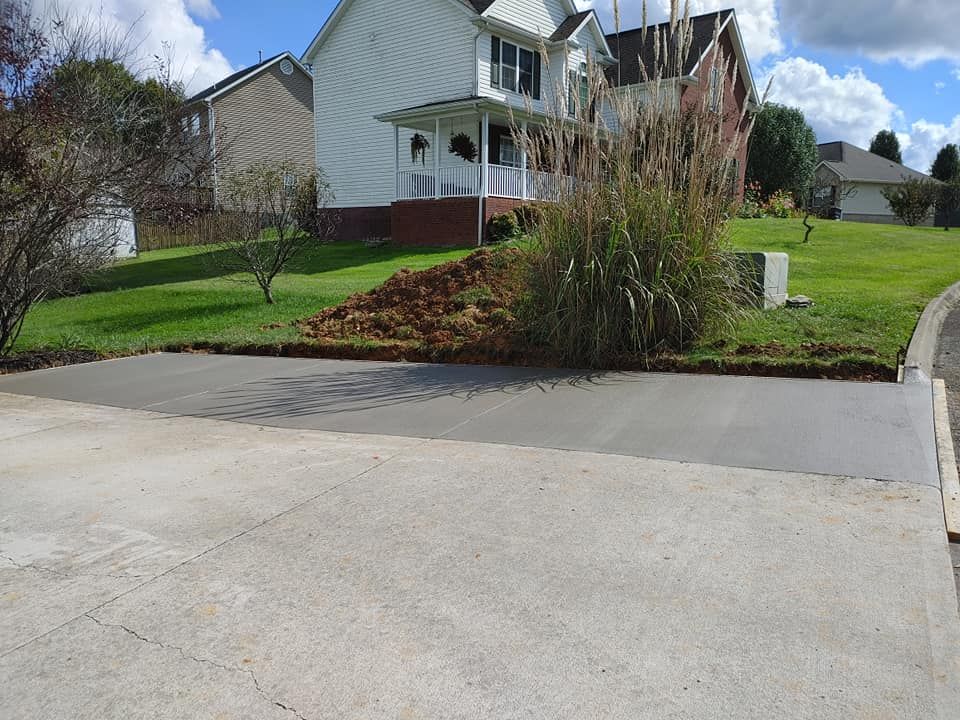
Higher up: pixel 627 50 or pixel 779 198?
pixel 627 50

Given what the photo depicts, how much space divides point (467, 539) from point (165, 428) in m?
3.54

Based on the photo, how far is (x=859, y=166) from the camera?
48.4m

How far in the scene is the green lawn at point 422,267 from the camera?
7410 mm

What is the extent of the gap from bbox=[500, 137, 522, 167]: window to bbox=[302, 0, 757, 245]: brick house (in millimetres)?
48

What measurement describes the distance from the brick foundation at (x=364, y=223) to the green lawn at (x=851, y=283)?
→ 11800 mm

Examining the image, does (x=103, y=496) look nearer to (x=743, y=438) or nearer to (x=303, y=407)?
(x=303, y=407)

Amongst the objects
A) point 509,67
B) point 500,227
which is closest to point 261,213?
point 500,227

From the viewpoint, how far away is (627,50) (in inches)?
1078

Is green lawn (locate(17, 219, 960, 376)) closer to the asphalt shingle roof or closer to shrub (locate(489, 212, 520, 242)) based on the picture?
shrub (locate(489, 212, 520, 242))

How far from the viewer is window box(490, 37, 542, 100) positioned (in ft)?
77.6

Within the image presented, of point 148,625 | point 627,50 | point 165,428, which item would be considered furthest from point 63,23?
point 627,50

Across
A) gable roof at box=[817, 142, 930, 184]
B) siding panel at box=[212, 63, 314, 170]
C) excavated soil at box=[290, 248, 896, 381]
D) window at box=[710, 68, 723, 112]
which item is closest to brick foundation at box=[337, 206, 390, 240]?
siding panel at box=[212, 63, 314, 170]

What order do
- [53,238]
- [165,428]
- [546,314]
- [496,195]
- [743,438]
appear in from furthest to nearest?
[496,195], [53,238], [546,314], [165,428], [743,438]

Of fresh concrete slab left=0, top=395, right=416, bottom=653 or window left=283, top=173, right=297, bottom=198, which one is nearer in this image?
fresh concrete slab left=0, top=395, right=416, bottom=653
